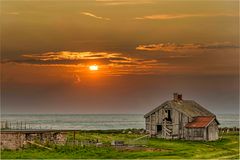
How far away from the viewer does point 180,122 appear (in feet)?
278

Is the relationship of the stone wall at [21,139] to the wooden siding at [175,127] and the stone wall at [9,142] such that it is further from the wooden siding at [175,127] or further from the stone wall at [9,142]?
the wooden siding at [175,127]

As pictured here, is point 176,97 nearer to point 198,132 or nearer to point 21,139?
point 198,132

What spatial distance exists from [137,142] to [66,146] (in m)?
12.9

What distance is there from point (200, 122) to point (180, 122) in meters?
3.21

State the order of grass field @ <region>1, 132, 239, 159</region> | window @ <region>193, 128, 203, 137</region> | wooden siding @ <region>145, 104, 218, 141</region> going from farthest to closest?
wooden siding @ <region>145, 104, 218, 141</region> < window @ <region>193, 128, 203, 137</region> < grass field @ <region>1, 132, 239, 159</region>

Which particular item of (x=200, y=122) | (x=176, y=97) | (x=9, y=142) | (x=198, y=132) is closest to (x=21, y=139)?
(x=9, y=142)

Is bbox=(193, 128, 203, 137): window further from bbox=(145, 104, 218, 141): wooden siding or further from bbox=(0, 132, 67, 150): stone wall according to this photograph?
bbox=(0, 132, 67, 150): stone wall

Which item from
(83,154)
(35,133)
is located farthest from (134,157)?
(35,133)

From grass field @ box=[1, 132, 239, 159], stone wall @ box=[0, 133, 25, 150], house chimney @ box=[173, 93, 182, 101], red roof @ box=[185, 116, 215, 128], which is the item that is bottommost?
grass field @ box=[1, 132, 239, 159]

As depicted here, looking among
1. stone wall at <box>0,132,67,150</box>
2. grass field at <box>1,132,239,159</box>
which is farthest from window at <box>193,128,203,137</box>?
stone wall at <box>0,132,67,150</box>

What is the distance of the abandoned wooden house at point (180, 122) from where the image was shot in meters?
82.0

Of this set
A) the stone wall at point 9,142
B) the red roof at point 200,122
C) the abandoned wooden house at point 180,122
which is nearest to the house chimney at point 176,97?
the abandoned wooden house at point 180,122

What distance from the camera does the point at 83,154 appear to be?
199ft

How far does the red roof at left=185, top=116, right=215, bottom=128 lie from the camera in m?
81.8
